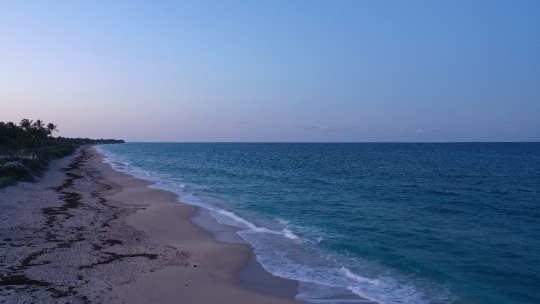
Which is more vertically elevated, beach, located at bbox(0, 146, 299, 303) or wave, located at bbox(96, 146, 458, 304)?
beach, located at bbox(0, 146, 299, 303)

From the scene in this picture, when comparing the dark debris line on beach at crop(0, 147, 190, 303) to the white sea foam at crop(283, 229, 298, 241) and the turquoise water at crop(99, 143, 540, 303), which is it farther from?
the white sea foam at crop(283, 229, 298, 241)

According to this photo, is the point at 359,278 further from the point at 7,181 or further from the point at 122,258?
the point at 7,181

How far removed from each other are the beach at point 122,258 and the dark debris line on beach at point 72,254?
3cm

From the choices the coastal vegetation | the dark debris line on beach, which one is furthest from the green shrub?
the dark debris line on beach

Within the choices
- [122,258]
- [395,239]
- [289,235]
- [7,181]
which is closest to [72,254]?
[122,258]

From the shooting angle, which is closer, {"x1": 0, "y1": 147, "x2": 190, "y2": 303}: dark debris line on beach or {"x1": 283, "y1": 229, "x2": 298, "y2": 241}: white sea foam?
{"x1": 0, "y1": 147, "x2": 190, "y2": 303}: dark debris line on beach

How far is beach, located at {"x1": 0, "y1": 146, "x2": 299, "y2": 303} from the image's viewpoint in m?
10.9

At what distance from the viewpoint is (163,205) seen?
90.3ft

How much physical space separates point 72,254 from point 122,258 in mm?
1840

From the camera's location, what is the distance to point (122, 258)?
14086mm

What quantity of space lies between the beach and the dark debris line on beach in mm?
29

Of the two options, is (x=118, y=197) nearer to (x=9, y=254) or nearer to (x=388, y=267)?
(x=9, y=254)

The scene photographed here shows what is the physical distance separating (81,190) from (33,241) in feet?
61.0

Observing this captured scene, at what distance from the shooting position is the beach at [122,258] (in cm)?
1088
